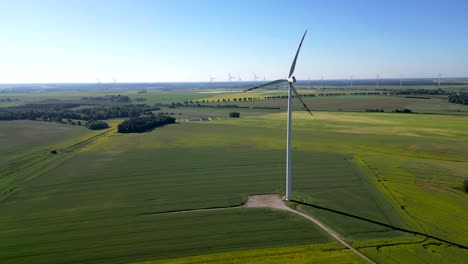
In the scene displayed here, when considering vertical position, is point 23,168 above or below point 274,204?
above

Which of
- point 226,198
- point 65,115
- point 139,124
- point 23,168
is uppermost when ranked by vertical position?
point 65,115

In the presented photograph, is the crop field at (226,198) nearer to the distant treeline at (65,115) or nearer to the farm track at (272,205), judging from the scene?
the farm track at (272,205)

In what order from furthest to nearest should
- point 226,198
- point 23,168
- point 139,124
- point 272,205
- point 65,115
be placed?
point 65,115 < point 139,124 < point 23,168 < point 226,198 < point 272,205

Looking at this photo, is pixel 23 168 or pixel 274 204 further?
pixel 23 168

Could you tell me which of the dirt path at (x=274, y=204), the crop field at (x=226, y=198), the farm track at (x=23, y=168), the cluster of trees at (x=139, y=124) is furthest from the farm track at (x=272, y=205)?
the cluster of trees at (x=139, y=124)

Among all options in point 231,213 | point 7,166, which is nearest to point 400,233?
point 231,213

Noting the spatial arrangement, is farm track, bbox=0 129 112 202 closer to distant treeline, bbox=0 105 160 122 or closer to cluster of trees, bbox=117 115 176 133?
cluster of trees, bbox=117 115 176 133

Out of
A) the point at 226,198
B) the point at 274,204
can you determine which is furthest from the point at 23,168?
the point at 274,204

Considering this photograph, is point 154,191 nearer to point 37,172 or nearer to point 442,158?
point 37,172

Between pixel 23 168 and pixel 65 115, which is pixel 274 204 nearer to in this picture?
pixel 23 168

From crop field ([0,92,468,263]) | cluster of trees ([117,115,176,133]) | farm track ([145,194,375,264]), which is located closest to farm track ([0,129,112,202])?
crop field ([0,92,468,263])
